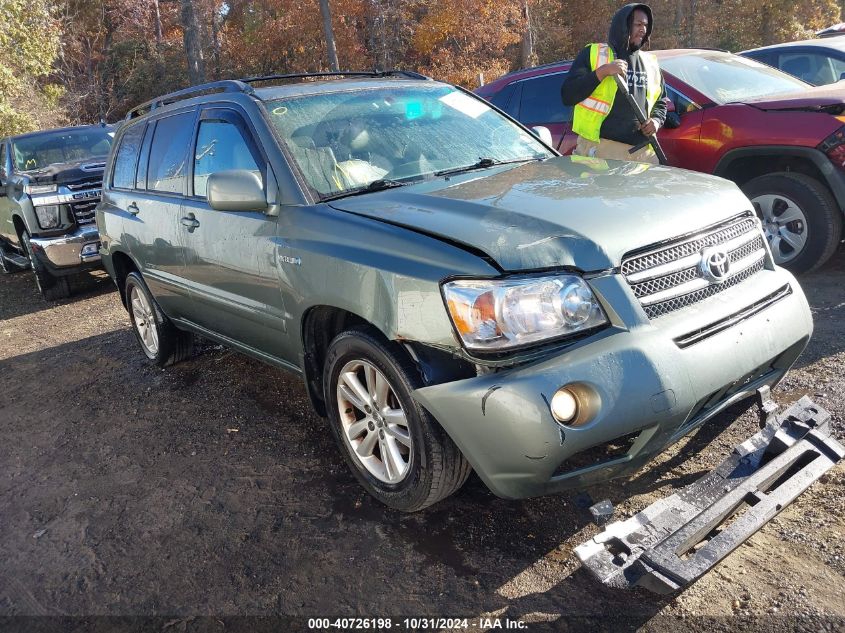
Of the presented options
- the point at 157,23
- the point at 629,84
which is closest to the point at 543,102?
the point at 629,84

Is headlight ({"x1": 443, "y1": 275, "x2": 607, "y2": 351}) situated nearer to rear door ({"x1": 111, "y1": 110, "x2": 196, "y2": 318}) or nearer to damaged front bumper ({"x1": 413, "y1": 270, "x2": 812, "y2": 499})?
damaged front bumper ({"x1": 413, "y1": 270, "x2": 812, "y2": 499})

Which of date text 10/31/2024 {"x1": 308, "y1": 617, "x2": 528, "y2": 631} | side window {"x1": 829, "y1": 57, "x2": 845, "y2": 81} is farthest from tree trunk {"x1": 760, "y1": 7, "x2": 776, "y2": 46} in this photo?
date text 10/31/2024 {"x1": 308, "y1": 617, "x2": 528, "y2": 631}

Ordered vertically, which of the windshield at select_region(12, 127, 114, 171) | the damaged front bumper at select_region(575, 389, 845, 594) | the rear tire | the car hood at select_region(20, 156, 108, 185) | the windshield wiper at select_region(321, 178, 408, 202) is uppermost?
the windshield wiper at select_region(321, 178, 408, 202)

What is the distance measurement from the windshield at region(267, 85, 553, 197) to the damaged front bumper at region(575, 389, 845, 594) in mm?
1903

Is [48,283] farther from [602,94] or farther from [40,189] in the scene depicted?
[602,94]

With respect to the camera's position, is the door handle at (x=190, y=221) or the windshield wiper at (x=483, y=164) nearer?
the windshield wiper at (x=483, y=164)

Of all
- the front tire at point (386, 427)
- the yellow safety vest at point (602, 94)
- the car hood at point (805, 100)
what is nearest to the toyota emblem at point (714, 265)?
the front tire at point (386, 427)

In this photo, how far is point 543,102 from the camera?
691 centimetres

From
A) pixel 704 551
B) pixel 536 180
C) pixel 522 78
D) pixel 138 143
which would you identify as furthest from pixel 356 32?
pixel 704 551

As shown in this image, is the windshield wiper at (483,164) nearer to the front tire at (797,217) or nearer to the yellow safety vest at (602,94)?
the yellow safety vest at (602,94)

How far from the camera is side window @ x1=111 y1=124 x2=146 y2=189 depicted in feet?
16.7

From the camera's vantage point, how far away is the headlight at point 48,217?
8188 millimetres

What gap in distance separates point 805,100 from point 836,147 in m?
0.48

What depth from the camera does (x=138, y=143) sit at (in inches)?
200
